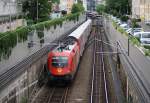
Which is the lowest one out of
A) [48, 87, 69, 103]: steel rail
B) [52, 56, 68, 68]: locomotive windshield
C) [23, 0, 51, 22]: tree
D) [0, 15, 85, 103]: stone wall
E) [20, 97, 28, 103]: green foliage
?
[48, 87, 69, 103]: steel rail

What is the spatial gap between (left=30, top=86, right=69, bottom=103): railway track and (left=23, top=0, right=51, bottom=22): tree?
33.7 meters

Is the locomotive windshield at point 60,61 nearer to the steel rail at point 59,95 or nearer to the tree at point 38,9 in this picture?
the steel rail at point 59,95

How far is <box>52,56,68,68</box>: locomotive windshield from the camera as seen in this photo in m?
25.6

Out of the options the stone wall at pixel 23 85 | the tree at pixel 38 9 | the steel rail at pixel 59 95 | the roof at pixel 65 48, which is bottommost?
the steel rail at pixel 59 95

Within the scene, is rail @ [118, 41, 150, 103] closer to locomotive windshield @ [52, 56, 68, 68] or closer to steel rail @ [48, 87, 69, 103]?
steel rail @ [48, 87, 69, 103]

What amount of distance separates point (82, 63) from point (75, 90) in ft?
37.0

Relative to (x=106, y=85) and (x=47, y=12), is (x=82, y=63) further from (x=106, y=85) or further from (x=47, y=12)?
(x=47, y=12)

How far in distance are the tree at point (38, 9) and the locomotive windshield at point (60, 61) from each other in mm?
33750

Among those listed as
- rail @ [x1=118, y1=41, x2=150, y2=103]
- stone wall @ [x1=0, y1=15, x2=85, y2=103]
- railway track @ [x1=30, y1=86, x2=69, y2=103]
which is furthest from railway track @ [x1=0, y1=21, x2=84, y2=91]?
rail @ [x1=118, y1=41, x2=150, y2=103]

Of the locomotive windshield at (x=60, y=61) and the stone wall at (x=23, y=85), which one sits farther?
the locomotive windshield at (x=60, y=61)

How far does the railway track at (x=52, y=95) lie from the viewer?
23.1 meters

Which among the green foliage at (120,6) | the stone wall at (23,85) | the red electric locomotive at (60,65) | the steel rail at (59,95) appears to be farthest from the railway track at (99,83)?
the green foliage at (120,6)

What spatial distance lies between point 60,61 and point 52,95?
2299 mm

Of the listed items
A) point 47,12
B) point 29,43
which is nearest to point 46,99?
point 29,43
